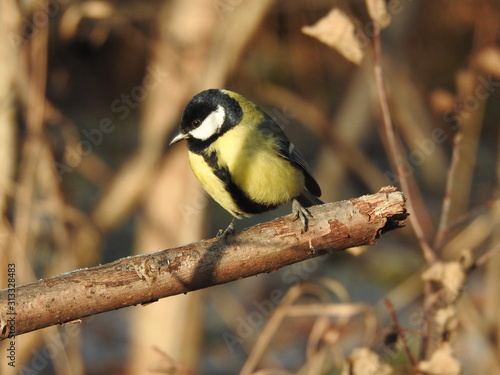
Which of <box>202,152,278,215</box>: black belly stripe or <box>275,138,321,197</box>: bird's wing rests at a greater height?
<box>275,138,321,197</box>: bird's wing

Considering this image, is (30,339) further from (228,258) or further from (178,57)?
(228,258)

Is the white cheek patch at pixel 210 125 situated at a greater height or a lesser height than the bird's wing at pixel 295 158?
greater

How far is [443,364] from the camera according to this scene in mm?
1636

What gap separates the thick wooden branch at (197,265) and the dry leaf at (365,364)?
0.31 metres

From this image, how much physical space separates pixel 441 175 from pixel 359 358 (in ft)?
11.2

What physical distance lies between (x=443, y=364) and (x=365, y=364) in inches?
7.8

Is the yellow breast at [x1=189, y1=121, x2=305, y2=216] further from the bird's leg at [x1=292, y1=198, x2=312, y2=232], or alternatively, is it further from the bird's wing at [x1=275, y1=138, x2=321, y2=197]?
the bird's leg at [x1=292, y1=198, x2=312, y2=232]

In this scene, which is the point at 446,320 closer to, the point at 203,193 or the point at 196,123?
the point at 196,123

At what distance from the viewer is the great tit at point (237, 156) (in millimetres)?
2006

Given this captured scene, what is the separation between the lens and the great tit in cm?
201

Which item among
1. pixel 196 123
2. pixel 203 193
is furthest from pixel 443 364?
pixel 203 193

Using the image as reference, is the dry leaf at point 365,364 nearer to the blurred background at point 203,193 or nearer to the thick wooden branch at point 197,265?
the blurred background at point 203,193

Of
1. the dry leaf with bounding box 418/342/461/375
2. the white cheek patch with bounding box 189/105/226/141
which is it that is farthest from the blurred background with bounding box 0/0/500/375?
the white cheek patch with bounding box 189/105/226/141

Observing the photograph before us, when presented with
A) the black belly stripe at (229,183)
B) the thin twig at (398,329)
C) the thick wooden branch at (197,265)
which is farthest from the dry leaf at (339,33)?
the thin twig at (398,329)
